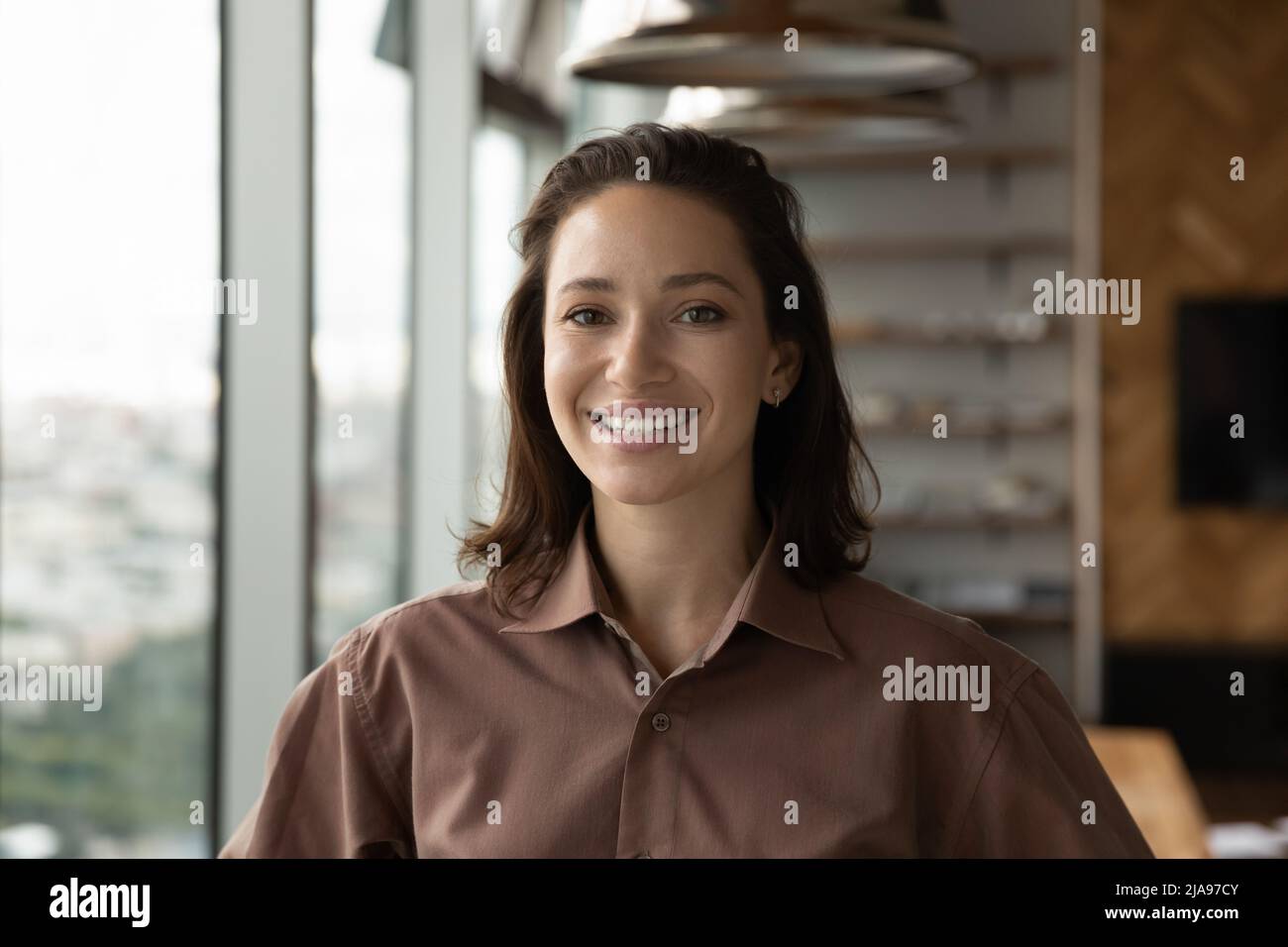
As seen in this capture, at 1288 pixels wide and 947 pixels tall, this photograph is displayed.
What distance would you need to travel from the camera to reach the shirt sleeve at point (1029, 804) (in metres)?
1.30

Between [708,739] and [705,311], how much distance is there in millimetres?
397

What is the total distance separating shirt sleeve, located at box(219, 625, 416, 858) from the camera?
54.9 inches

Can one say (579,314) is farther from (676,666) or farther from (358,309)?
(358,309)

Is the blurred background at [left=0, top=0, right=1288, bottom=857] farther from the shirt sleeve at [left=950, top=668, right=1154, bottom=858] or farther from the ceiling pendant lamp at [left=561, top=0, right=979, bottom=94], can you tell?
the shirt sleeve at [left=950, top=668, right=1154, bottom=858]

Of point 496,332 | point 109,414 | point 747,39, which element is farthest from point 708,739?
point 109,414

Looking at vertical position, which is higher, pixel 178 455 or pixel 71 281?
pixel 71 281

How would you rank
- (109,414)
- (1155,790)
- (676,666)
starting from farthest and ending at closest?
(1155,790)
(109,414)
(676,666)

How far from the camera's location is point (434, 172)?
4172mm

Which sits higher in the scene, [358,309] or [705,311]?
[358,309]

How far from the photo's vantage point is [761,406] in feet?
5.07

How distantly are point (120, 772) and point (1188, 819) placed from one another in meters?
1.82

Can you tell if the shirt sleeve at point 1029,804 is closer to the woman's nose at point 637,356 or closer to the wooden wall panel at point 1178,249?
the woman's nose at point 637,356
